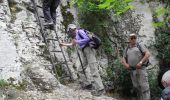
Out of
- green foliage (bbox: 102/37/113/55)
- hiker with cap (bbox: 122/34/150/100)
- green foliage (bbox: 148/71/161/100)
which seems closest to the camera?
hiker with cap (bbox: 122/34/150/100)

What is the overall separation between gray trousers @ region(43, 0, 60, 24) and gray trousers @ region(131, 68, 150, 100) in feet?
8.48

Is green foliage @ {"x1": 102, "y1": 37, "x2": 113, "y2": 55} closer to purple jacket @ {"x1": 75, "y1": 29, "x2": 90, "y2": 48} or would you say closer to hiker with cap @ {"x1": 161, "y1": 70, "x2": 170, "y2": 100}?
purple jacket @ {"x1": 75, "y1": 29, "x2": 90, "y2": 48}

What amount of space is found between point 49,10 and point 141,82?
3026 millimetres

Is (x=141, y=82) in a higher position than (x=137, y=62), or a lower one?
lower

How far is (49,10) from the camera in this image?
413 inches

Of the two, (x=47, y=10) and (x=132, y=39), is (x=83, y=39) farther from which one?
(x=47, y=10)

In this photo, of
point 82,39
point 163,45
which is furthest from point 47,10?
point 163,45

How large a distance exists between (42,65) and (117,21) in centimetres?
485

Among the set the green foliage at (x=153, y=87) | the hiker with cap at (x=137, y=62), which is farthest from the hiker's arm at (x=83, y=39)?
the green foliage at (x=153, y=87)

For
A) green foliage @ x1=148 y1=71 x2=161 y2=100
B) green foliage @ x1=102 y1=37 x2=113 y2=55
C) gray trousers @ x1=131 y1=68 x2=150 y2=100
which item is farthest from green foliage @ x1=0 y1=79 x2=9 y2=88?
green foliage @ x1=102 y1=37 x2=113 y2=55

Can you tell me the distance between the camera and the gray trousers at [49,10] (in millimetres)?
10379

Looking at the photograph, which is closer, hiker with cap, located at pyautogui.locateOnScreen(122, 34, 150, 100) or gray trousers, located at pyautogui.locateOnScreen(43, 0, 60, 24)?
hiker with cap, located at pyautogui.locateOnScreen(122, 34, 150, 100)

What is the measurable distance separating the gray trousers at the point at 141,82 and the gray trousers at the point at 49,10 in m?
2.58

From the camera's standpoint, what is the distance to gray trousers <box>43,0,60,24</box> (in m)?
10.4
